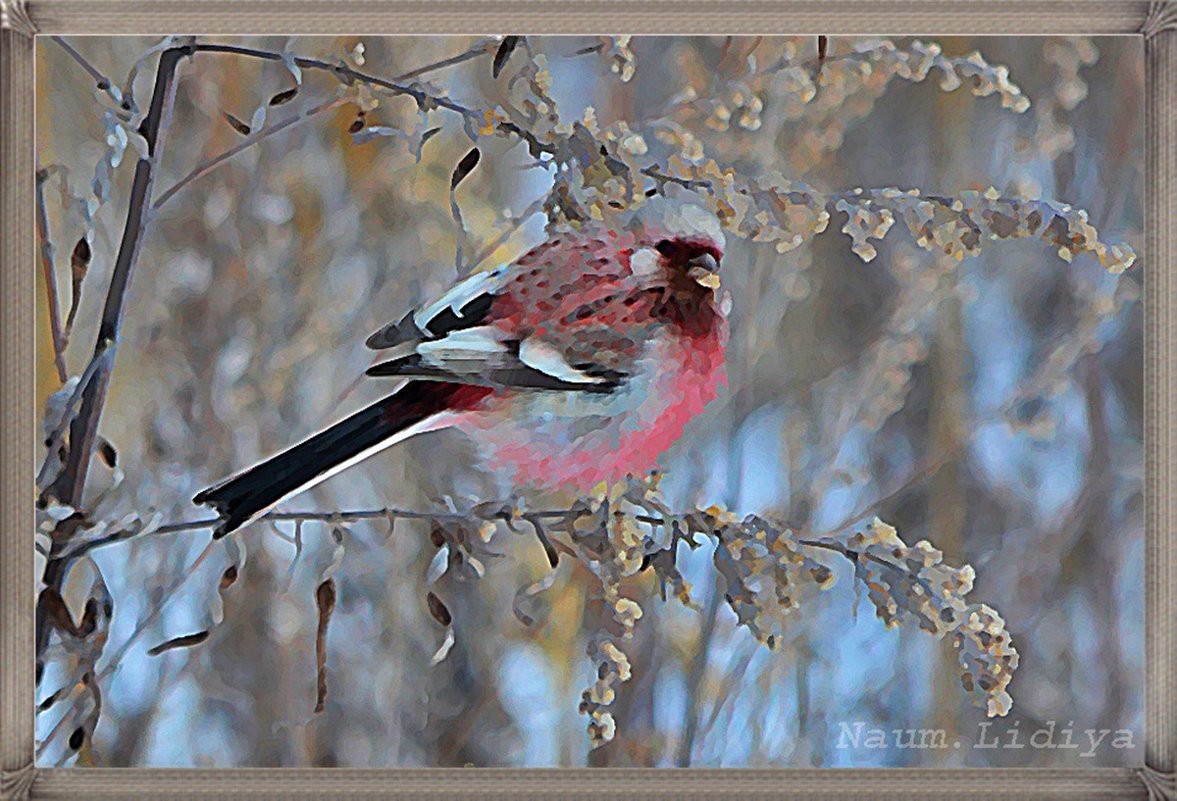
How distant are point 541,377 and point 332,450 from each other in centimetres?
26

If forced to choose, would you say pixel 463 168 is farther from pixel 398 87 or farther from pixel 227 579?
pixel 227 579

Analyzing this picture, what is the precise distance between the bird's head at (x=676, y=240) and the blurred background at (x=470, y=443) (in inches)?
1.3

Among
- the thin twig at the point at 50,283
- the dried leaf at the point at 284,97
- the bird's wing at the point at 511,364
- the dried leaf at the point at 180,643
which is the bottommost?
the dried leaf at the point at 180,643

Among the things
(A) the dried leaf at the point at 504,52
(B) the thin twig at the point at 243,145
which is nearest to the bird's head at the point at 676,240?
(A) the dried leaf at the point at 504,52

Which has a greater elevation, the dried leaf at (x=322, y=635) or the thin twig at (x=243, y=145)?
the thin twig at (x=243, y=145)

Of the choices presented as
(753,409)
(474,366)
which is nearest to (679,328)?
(753,409)

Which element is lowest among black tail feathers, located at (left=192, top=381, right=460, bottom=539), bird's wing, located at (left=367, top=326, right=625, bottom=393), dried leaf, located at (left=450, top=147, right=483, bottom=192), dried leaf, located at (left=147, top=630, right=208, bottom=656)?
dried leaf, located at (left=147, top=630, right=208, bottom=656)

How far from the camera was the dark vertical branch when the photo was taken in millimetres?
1245

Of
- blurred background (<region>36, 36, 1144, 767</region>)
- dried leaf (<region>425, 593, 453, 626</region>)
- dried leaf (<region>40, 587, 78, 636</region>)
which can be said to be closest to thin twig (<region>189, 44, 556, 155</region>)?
blurred background (<region>36, 36, 1144, 767</region>)

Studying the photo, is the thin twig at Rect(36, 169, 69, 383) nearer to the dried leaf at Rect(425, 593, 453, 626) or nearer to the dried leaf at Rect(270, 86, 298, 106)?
the dried leaf at Rect(270, 86, 298, 106)

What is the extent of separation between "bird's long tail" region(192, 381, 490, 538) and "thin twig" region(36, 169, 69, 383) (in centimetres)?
23

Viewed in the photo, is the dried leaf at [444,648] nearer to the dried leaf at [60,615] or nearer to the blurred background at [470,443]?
the blurred background at [470,443]

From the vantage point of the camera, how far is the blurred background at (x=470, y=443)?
124 cm

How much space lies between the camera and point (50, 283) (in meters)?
1.25
